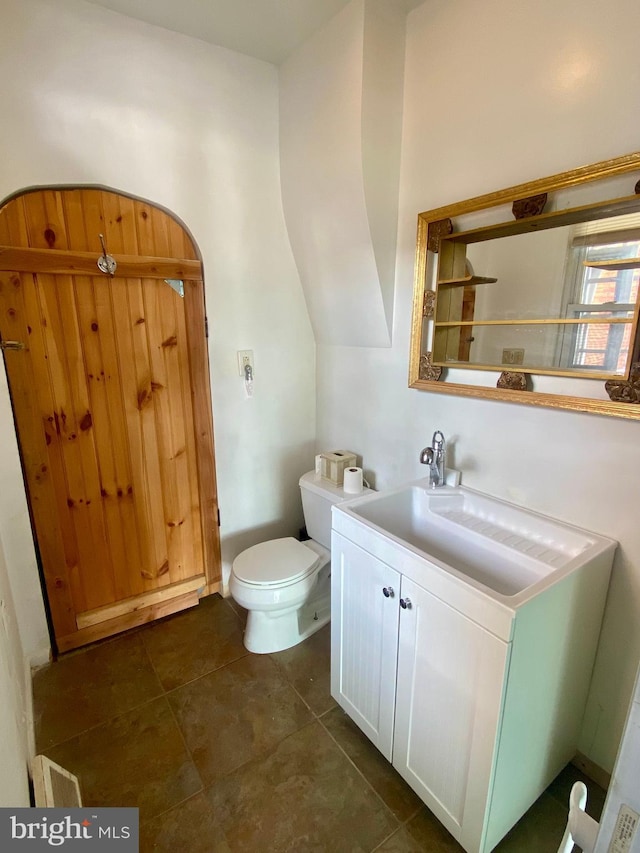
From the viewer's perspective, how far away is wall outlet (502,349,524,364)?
4.60 ft

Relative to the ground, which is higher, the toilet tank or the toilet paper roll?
the toilet paper roll

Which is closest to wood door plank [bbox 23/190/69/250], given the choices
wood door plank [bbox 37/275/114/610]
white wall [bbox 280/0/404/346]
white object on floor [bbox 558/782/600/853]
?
wood door plank [bbox 37/275/114/610]

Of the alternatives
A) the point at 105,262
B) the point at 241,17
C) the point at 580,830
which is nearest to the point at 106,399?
the point at 105,262

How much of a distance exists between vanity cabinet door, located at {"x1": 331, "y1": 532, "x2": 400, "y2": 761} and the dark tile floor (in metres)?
0.16

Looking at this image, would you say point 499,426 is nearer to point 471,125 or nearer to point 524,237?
point 524,237

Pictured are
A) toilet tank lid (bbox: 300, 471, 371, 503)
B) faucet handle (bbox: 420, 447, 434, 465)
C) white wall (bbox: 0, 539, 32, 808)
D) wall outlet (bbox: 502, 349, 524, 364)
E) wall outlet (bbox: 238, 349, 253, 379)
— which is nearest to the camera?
white wall (bbox: 0, 539, 32, 808)

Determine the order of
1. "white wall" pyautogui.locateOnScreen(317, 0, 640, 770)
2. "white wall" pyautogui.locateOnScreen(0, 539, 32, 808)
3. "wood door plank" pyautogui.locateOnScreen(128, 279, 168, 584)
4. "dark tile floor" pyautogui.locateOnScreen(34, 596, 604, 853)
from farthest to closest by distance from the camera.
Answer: "wood door plank" pyautogui.locateOnScreen(128, 279, 168, 584)
"dark tile floor" pyautogui.locateOnScreen(34, 596, 604, 853)
"white wall" pyautogui.locateOnScreen(317, 0, 640, 770)
"white wall" pyautogui.locateOnScreen(0, 539, 32, 808)

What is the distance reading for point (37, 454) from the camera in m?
1.73

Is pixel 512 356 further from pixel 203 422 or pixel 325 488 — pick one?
pixel 203 422

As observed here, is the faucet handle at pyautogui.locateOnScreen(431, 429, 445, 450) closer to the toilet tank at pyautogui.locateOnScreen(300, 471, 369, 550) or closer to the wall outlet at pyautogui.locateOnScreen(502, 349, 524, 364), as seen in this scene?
the wall outlet at pyautogui.locateOnScreen(502, 349, 524, 364)

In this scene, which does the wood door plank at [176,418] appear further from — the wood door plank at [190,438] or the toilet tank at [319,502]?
the toilet tank at [319,502]

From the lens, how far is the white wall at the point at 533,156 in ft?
3.75

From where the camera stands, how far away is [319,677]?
6.01 feet

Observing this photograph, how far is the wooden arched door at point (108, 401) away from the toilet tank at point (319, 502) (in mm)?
515
